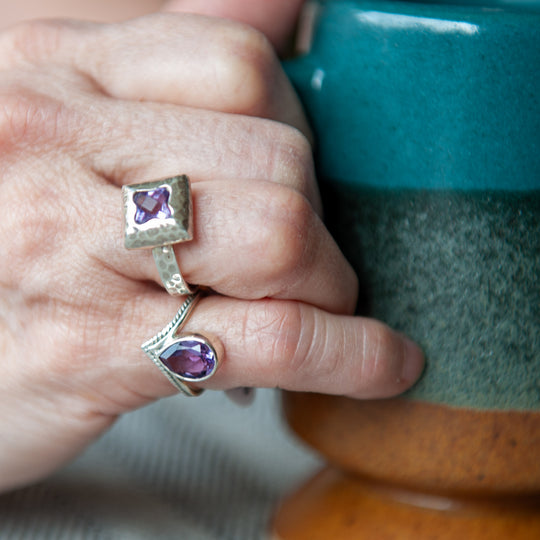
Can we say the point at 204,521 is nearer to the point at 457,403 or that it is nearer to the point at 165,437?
the point at 165,437

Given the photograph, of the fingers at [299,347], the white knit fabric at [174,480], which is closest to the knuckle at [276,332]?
the fingers at [299,347]

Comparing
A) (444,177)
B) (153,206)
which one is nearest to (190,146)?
(153,206)

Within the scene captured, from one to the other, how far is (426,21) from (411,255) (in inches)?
6.0

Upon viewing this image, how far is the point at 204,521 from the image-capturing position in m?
0.67

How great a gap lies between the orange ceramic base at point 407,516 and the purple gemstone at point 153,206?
31 cm

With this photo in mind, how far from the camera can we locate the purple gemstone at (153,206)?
0.42m

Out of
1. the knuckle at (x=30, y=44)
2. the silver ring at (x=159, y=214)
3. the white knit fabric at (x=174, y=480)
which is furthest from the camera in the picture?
the white knit fabric at (x=174, y=480)

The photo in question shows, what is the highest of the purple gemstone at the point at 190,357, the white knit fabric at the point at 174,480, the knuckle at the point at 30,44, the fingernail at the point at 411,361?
the knuckle at the point at 30,44

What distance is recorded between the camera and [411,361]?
1.59 ft

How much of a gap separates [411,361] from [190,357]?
0.16m

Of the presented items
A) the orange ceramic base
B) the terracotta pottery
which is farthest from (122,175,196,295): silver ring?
the orange ceramic base

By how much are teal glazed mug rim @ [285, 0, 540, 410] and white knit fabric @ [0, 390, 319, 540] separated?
0.86ft

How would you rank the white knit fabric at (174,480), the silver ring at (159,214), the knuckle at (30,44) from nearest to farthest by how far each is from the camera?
1. the silver ring at (159,214)
2. the knuckle at (30,44)
3. the white knit fabric at (174,480)

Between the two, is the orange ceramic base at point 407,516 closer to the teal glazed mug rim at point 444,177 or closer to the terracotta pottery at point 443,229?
the terracotta pottery at point 443,229
